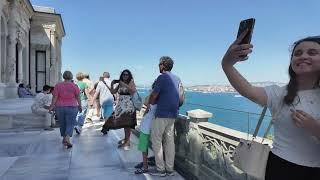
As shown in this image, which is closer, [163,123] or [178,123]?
[163,123]

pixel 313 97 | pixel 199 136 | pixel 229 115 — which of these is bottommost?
pixel 199 136

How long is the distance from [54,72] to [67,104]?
29.0m

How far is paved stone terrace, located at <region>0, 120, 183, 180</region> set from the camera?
6.28 m

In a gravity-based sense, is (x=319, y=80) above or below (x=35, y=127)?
above

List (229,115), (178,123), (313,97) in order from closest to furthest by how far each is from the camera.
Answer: (313,97), (229,115), (178,123)

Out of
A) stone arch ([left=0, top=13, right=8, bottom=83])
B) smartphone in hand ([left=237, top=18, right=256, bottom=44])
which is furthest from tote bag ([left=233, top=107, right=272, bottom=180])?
stone arch ([left=0, top=13, right=8, bottom=83])

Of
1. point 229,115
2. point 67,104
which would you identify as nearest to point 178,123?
point 229,115

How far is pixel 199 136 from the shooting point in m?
5.86

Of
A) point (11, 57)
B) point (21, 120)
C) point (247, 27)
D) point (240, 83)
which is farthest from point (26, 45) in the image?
Answer: point (247, 27)

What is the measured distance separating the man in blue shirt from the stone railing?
335 millimetres

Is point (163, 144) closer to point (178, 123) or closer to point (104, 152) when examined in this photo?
point (178, 123)

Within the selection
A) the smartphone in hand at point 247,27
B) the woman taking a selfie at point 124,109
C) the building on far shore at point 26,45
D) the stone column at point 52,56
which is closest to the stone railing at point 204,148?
the woman taking a selfie at point 124,109

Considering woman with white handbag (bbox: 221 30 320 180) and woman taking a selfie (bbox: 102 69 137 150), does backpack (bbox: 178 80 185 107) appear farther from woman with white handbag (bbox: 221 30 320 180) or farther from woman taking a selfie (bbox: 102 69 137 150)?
woman with white handbag (bbox: 221 30 320 180)

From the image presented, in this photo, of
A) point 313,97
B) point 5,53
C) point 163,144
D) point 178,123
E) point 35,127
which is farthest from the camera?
point 5,53
